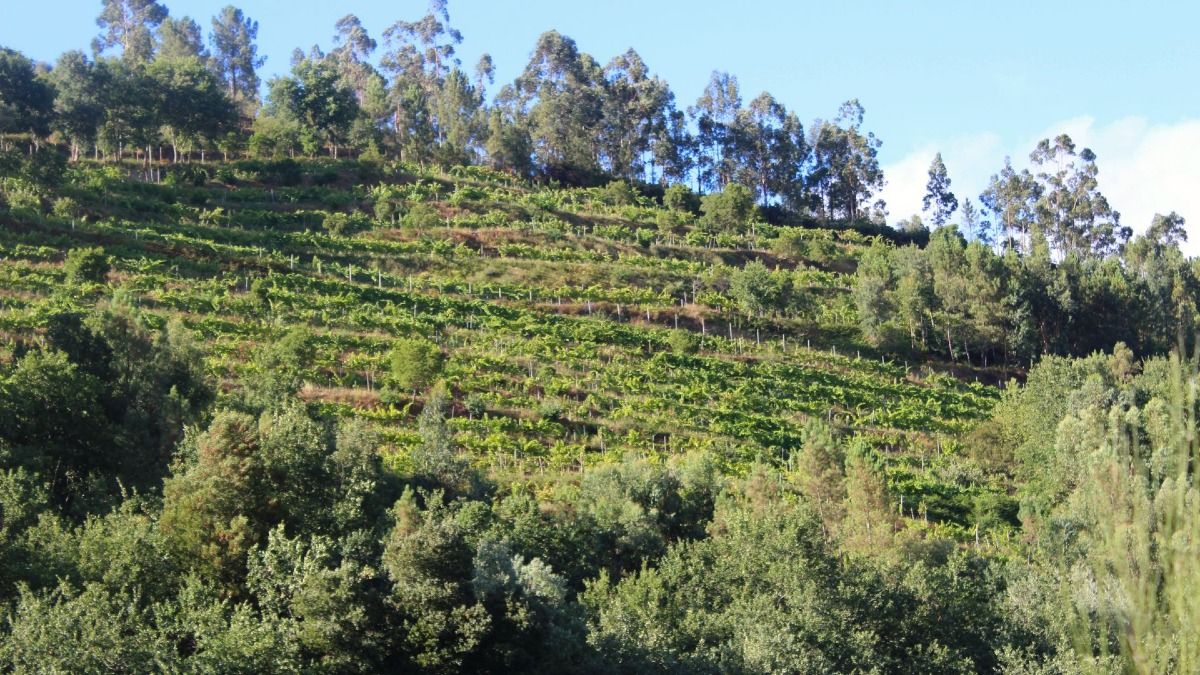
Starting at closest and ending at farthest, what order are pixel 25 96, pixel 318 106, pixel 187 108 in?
pixel 25 96, pixel 187 108, pixel 318 106

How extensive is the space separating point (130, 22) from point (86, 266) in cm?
9564

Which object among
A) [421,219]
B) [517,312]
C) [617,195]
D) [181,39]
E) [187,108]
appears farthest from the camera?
[181,39]

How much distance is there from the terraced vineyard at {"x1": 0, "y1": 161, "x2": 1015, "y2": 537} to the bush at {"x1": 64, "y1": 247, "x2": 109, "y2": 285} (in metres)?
0.80

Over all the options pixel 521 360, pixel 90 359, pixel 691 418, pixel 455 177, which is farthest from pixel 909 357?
pixel 90 359

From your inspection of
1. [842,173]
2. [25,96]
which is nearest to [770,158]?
[842,173]

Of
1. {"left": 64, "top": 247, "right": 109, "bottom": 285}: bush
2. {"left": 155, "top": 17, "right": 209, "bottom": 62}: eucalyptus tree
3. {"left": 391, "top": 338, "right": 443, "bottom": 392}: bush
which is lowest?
{"left": 391, "top": 338, "right": 443, "bottom": 392}: bush

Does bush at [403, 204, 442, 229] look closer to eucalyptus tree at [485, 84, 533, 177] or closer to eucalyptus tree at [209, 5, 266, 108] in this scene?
eucalyptus tree at [485, 84, 533, 177]

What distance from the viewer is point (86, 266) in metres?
60.7

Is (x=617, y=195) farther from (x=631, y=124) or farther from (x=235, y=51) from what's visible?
(x=235, y=51)

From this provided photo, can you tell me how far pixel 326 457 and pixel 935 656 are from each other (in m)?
19.0

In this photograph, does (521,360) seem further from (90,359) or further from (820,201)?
(820,201)

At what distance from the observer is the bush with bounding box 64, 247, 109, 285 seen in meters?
60.1

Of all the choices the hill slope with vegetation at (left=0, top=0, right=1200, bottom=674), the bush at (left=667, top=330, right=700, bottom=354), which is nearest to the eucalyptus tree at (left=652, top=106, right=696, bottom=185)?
the hill slope with vegetation at (left=0, top=0, right=1200, bottom=674)

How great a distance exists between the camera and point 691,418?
5728cm
